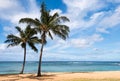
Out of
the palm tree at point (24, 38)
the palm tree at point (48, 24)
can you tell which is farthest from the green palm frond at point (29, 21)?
the palm tree at point (24, 38)

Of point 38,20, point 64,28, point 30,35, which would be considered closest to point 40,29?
point 38,20

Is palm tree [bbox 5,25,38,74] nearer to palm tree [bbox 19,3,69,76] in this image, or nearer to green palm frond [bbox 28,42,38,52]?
green palm frond [bbox 28,42,38,52]

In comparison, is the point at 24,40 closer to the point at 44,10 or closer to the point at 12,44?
the point at 12,44

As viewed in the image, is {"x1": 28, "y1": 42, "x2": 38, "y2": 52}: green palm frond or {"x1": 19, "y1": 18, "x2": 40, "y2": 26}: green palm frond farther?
{"x1": 28, "y1": 42, "x2": 38, "y2": 52}: green palm frond

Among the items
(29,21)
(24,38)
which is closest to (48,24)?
(29,21)

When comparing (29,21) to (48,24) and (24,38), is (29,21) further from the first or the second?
(24,38)

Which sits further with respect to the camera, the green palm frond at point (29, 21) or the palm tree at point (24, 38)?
the palm tree at point (24, 38)

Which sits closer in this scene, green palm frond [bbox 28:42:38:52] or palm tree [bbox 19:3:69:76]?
palm tree [bbox 19:3:69:76]

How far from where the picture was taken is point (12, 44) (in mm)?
35188

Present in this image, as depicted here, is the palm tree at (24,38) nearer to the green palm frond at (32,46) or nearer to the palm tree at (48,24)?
the green palm frond at (32,46)

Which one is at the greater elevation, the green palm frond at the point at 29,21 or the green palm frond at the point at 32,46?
the green palm frond at the point at 29,21

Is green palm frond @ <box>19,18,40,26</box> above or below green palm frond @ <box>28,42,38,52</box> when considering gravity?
above

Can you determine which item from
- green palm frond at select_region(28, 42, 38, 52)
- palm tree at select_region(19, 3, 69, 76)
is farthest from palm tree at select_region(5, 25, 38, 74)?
palm tree at select_region(19, 3, 69, 76)

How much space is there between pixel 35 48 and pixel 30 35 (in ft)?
8.50
